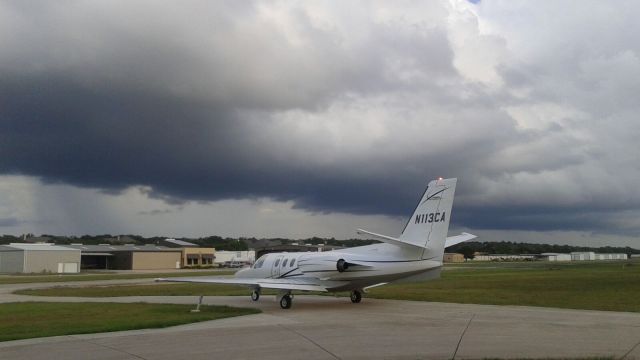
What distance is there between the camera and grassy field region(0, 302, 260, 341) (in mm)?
18773

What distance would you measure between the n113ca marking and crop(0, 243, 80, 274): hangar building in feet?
256

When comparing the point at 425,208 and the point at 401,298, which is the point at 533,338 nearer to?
the point at 425,208

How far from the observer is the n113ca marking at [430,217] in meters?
24.9

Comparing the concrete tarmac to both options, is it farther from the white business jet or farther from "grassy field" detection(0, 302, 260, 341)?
the white business jet

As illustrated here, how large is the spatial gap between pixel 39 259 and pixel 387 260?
7878cm

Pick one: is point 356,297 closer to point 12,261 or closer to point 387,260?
point 387,260

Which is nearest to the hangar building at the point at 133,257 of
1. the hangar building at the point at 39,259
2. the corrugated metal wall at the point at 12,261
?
the hangar building at the point at 39,259

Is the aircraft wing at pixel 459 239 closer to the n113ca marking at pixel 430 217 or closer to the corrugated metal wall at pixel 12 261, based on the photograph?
the n113ca marking at pixel 430 217

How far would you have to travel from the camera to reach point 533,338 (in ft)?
51.8

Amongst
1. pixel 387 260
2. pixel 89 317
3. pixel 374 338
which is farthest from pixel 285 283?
pixel 374 338

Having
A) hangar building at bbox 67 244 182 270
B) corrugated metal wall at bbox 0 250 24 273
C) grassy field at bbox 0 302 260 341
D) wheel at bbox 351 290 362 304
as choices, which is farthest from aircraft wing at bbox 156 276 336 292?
hangar building at bbox 67 244 182 270

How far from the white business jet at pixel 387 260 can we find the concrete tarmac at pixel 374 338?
231 centimetres

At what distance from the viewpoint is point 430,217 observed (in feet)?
82.9

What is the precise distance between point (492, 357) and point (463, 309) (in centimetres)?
1193
